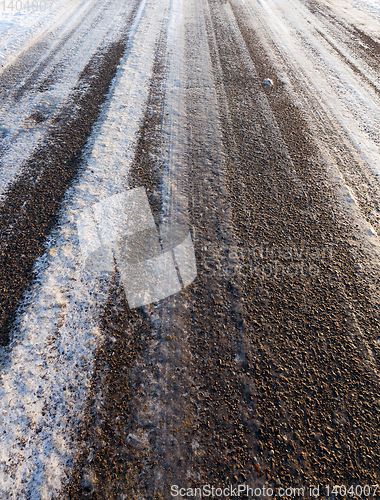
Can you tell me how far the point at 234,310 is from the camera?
2502 mm

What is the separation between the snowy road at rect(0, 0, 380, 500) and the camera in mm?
1869

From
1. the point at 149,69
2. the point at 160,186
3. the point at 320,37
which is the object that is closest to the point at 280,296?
the point at 160,186

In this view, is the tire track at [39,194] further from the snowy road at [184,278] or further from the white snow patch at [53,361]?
the white snow patch at [53,361]

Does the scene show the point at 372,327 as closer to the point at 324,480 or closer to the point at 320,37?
the point at 324,480

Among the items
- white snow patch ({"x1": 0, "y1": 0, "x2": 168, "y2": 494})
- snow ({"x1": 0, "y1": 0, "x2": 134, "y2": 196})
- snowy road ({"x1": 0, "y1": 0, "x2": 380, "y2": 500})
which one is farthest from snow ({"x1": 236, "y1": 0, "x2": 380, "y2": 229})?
snow ({"x1": 0, "y1": 0, "x2": 134, "y2": 196})

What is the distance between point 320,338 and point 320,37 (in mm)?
7902

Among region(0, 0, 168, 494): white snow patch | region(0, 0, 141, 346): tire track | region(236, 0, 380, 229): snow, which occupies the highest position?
region(236, 0, 380, 229): snow

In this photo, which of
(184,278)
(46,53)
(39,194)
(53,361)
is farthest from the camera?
(46,53)

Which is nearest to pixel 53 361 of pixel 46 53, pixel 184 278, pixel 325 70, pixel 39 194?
pixel 184 278

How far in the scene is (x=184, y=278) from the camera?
2.70 meters

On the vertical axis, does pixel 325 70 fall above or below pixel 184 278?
above

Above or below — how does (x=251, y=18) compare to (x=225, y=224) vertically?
above

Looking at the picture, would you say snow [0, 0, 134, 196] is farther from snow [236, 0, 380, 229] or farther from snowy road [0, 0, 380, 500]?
snow [236, 0, 380, 229]

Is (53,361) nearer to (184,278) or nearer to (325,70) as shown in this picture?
(184,278)
